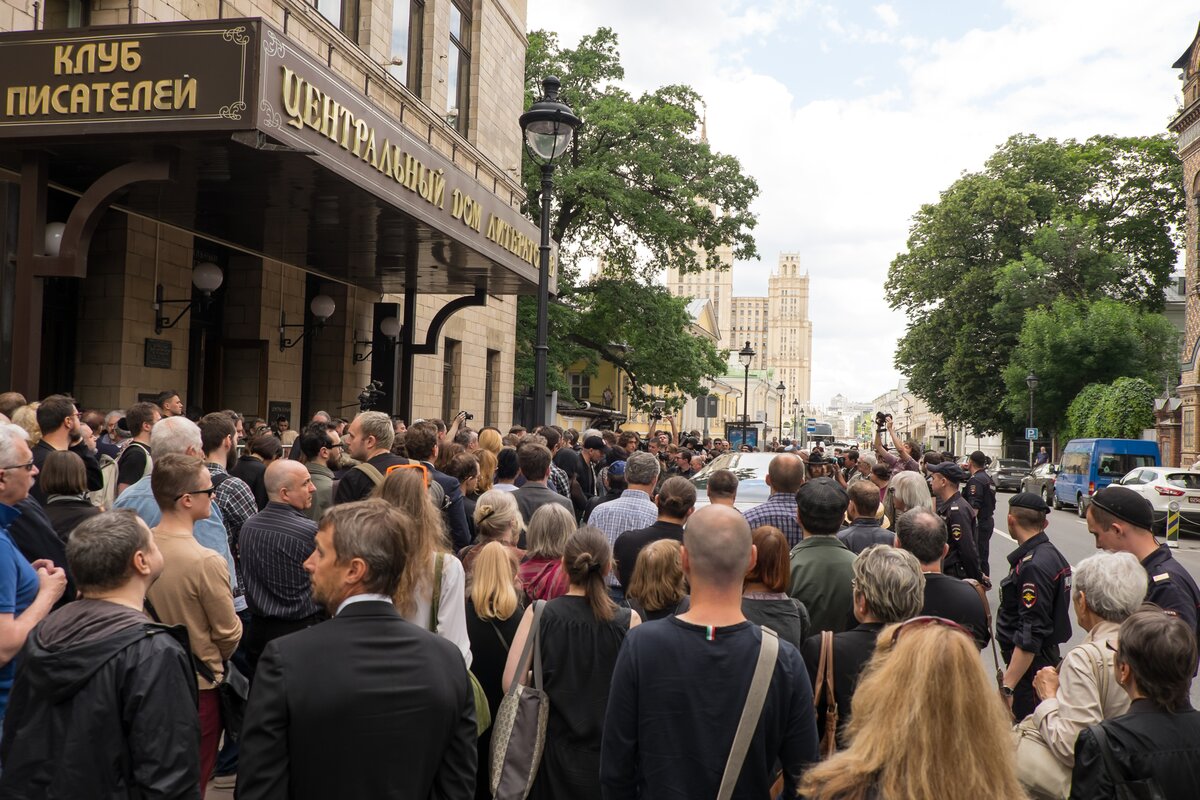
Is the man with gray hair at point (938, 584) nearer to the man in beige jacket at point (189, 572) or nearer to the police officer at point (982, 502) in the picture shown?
the man in beige jacket at point (189, 572)

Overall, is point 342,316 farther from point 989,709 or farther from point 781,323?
point 781,323

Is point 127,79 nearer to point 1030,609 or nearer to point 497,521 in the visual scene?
point 497,521

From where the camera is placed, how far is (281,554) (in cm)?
474

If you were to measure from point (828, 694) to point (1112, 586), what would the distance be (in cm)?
114

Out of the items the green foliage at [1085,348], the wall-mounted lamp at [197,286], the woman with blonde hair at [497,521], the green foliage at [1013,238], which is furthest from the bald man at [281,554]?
the green foliage at [1013,238]

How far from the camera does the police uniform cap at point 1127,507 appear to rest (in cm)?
475

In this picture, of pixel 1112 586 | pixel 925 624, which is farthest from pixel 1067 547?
pixel 925 624

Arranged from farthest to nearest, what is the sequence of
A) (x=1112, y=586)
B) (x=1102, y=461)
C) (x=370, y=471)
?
1. (x=1102, y=461)
2. (x=370, y=471)
3. (x=1112, y=586)

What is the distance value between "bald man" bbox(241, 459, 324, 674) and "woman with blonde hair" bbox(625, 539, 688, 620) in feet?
5.32

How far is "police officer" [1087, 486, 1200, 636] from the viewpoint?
Answer: 4598mm

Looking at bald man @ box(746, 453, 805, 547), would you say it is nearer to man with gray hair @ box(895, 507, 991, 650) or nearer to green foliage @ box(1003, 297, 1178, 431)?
man with gray hair @ box(895, 507, 991, 650)

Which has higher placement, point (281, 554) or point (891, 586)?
point (891, 586)

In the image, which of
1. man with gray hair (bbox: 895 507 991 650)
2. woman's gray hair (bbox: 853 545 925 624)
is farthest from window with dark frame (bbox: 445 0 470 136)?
woman's gray hair (bbox: 853 545 925 624)

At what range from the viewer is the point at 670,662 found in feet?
9.76
